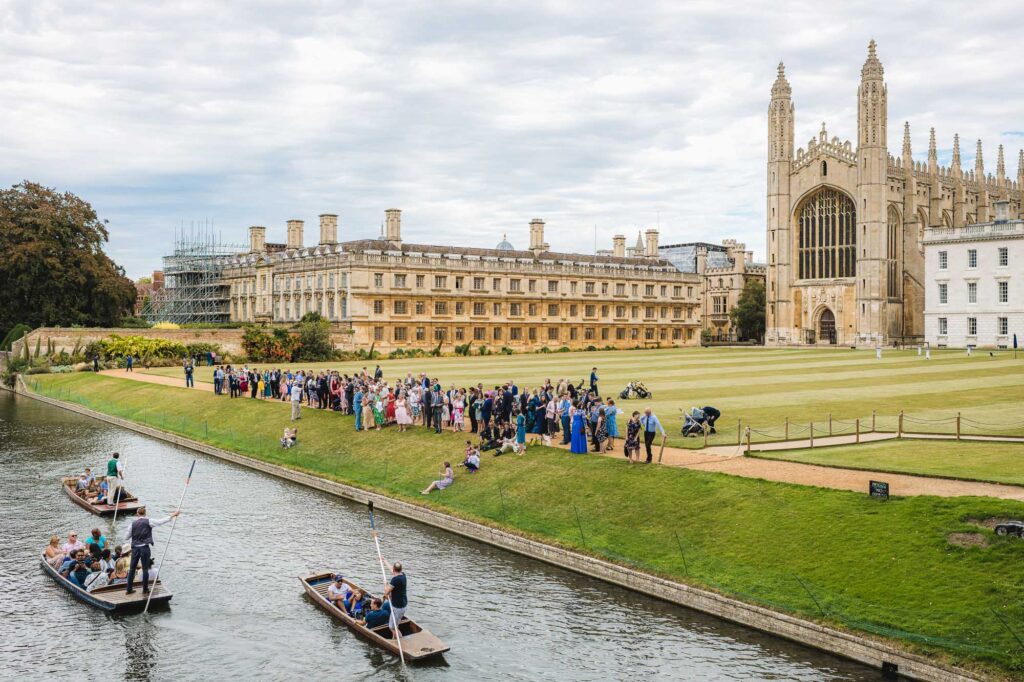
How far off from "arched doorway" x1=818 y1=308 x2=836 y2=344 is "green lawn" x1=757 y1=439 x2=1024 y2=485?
72.2 meters

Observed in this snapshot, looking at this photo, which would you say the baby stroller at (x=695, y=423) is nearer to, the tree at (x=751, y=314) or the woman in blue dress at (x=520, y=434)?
the woman in blue dress at (x=520, y=434)

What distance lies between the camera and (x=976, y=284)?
7425cm

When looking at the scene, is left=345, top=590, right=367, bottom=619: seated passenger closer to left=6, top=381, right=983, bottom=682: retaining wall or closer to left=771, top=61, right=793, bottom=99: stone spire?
left=6, top=381, right=983, bottom=682: retaining wall

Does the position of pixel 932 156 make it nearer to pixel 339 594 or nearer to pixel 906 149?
pixel 906 149

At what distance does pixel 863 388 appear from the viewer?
1485 inches

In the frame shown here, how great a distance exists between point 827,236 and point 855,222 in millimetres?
3598

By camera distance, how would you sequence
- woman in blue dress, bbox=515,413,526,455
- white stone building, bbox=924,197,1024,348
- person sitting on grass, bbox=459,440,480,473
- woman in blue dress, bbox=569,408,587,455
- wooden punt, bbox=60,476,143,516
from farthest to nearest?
white stone building, bbox=924,197,1024,348, woman in blue dress, bbox=515,413,526,455, person sitting on grass, bbox=459,440,480,473, woman in blue dress, bbox=569,408,587,455, wooden punt, bbox=60,476,143,516

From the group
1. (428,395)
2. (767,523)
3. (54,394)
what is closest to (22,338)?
(54,394)

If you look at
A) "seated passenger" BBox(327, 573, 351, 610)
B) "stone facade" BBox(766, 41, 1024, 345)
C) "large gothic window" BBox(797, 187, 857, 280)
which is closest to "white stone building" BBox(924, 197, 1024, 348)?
"stone facade" BBox(766, 41, 1024, 345)

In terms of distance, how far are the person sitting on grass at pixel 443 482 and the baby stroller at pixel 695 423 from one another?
23.2ft

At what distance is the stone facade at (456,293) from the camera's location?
75.2 meters

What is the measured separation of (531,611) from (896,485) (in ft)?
28.3

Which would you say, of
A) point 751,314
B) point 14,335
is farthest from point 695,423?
point 751,314

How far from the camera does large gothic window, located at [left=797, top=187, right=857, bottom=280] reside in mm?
90938
